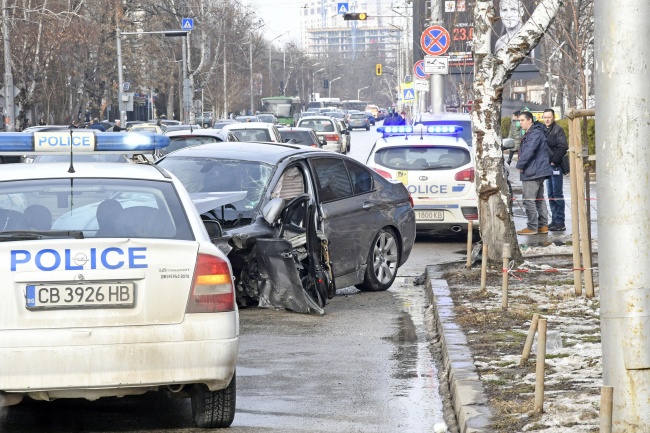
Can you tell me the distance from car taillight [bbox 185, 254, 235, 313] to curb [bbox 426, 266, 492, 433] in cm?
135

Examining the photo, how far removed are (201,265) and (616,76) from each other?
6.95ft

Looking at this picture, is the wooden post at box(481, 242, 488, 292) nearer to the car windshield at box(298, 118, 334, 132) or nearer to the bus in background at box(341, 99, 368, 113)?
the car windshield at box(298, 118, 334, 132)

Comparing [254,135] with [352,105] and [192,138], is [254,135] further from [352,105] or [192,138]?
[352,105]

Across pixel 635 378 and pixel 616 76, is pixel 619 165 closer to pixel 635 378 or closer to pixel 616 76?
pixel 616 76

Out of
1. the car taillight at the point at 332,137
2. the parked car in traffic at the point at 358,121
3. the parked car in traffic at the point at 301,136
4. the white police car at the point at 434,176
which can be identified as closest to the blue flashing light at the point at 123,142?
the white police car at the point at 434,176

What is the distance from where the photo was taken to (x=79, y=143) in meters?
6.79

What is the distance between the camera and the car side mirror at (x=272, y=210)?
9.62 metres

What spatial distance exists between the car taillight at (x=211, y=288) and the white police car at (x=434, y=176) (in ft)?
35.1

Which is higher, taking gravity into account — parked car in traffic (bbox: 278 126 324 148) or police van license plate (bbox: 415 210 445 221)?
parked car in traffic (bbox: 278 126 324 148)

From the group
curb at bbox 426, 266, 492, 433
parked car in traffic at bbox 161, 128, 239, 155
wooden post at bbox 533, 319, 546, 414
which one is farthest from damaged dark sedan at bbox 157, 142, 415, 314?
parked car in traffic at bbox 161, 128, 239, 155

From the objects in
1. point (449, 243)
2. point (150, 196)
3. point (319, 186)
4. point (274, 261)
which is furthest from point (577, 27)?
point (150, 196)

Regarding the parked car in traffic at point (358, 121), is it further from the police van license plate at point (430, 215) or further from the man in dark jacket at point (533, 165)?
the police van license plate at point (430, 215)

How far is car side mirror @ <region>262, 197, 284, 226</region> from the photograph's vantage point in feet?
31.6

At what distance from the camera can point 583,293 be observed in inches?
426
